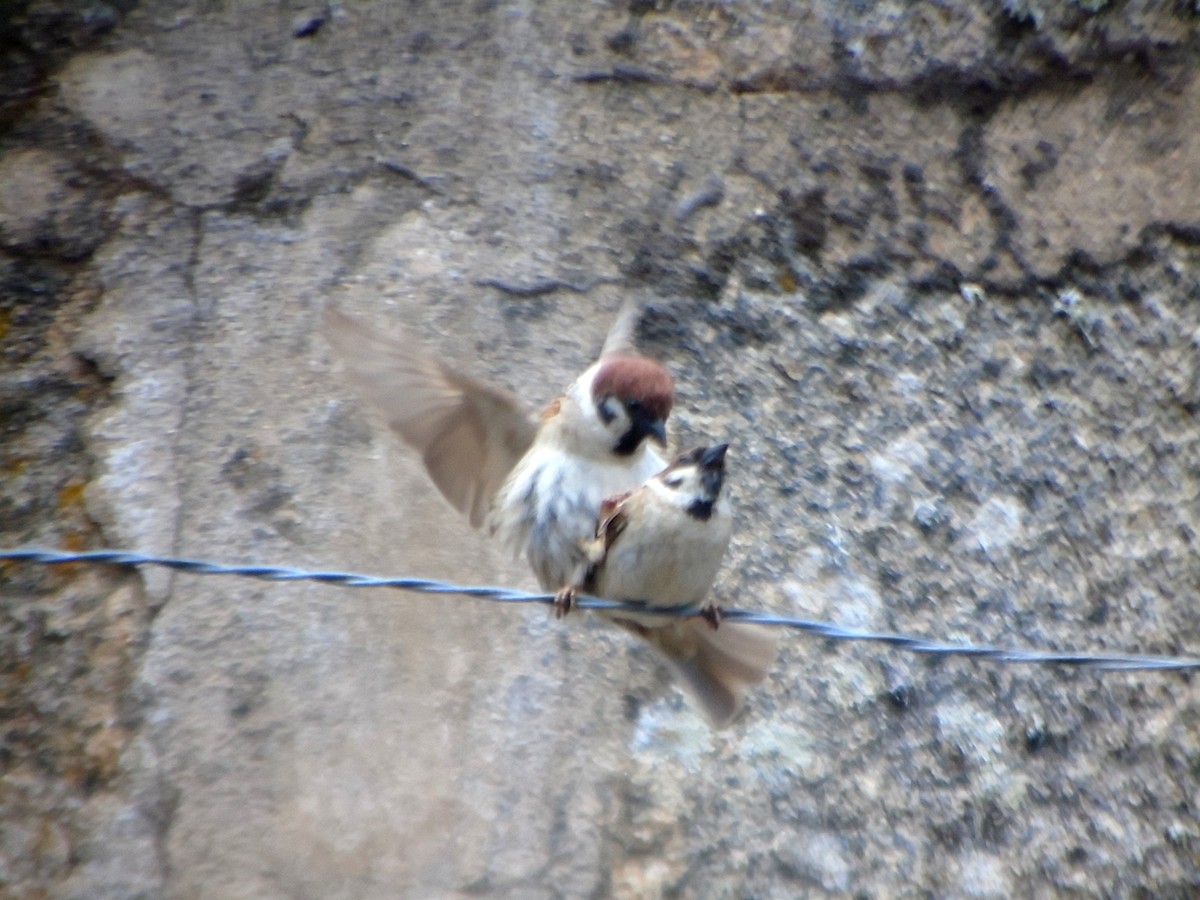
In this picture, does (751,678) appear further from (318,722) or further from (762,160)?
(762,160)

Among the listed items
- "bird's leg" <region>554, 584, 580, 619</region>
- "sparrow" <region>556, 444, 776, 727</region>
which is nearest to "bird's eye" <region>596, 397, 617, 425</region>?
"sparrow" <region>556, 444, 776, 727</region>

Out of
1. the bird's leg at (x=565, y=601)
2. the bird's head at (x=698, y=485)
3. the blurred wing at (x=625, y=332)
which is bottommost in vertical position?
the bird's leg at (x=565, y=601)

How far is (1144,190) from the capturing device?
2.60m

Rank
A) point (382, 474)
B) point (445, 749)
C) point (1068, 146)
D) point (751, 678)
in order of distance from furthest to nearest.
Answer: point (1068, 146)
point (382, 474)
point (445, 749)
point (751, 678)

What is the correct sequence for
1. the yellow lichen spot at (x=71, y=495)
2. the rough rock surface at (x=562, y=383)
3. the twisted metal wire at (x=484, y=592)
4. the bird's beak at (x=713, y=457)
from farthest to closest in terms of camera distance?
the yellow lichen spot at (x=71, y=495), the rough rock surface at (x=562, y=383), the bird's beak at (x=713, y=457), the twisted metal wire at (x=484, y=592)

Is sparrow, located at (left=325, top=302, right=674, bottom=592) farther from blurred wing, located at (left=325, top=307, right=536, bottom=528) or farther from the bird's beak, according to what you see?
the bird's beak

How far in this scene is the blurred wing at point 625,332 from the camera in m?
2.46

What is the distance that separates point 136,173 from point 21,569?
0.82m

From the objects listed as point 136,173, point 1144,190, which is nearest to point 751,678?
point 1144,190

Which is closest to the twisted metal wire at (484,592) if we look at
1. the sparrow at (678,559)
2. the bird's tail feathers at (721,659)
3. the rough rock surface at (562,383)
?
the sparrow at (678,559)

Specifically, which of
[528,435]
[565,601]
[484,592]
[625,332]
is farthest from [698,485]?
[625,332]

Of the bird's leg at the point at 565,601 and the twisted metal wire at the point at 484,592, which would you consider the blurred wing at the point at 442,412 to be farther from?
the twisted metal wire at the point at 484,592

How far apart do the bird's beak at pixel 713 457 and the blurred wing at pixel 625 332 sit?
0.60 m

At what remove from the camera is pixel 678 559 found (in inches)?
73.4
